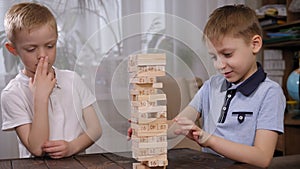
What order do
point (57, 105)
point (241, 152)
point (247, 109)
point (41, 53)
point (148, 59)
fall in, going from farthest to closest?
point (57, 105) → point (41, 53) → point (247, 109) → point (241, 152) → point (148, 59)

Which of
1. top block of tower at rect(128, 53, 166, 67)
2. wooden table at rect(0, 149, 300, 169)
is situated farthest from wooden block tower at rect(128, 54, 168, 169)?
wooden table at rect(0, 149, 300, 169)

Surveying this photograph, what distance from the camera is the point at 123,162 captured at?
1.04 metres

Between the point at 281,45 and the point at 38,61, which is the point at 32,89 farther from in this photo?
the point at 281,45

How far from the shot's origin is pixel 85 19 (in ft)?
7.32

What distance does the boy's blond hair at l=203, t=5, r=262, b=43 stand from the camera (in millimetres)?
1128

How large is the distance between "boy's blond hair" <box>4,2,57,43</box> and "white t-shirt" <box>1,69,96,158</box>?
0.16 m

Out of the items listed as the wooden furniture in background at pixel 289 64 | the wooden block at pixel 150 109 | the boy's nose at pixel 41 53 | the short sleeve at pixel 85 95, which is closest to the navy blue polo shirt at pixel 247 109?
Result: the wooden block at pixel 150 109

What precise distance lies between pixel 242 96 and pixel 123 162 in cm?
37

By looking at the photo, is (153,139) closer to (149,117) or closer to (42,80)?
(149,117)

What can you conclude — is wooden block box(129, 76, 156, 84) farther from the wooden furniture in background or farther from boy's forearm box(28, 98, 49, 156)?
the wooden furniture in background

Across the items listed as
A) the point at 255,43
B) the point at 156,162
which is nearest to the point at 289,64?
the point at 255,43

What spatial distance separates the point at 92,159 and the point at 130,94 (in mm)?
292

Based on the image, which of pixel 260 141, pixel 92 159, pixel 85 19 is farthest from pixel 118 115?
pixel 85 19

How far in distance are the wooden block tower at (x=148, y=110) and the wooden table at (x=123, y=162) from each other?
110 mm
